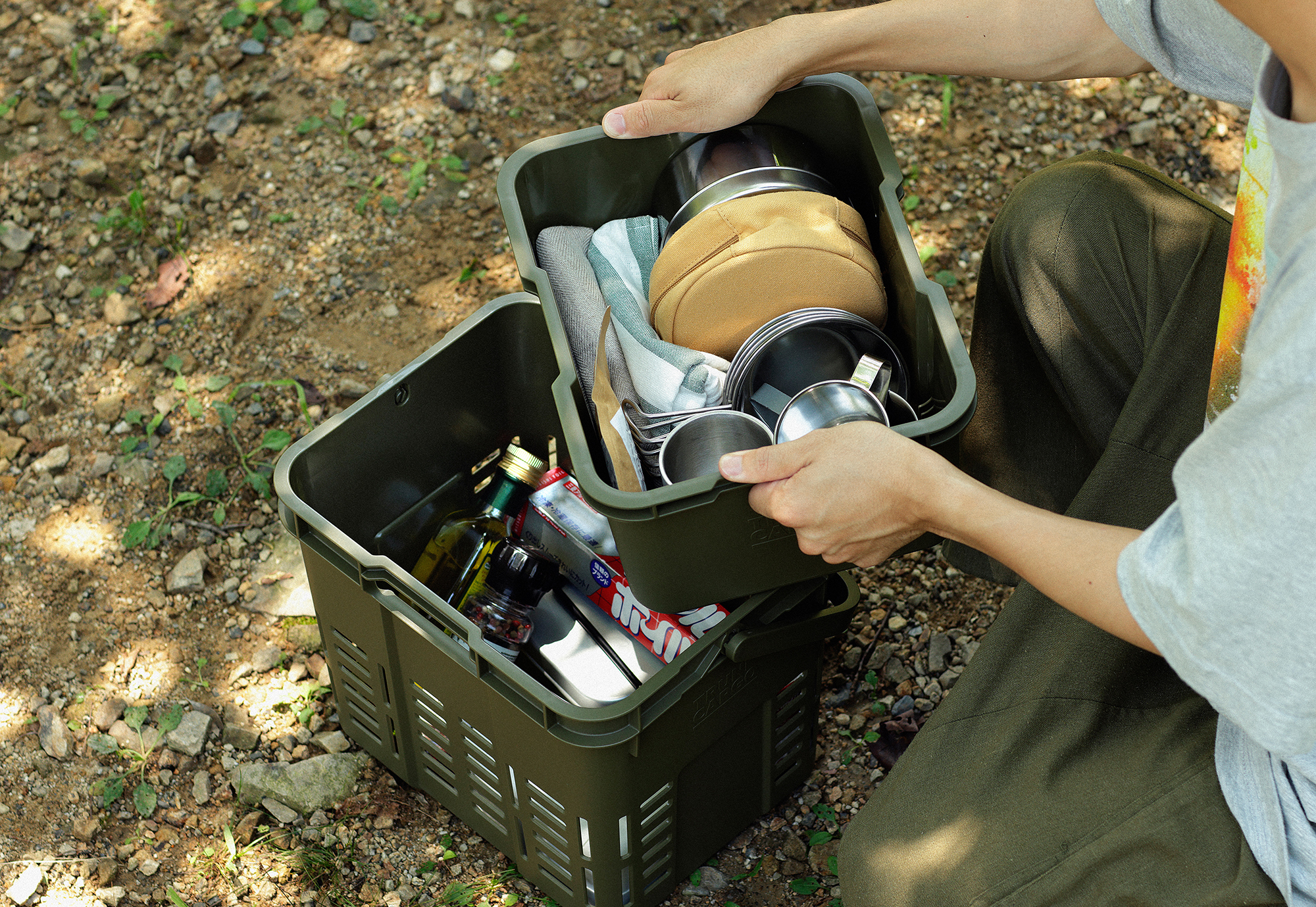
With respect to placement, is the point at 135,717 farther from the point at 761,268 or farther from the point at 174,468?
the point at 761,268

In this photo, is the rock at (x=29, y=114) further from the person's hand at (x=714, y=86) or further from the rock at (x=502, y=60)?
the person's hand at (x=714, y=86)

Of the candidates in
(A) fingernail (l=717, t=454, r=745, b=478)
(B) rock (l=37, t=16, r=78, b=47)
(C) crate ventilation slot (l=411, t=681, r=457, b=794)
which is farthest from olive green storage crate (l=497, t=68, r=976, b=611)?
(B) rock (l=37, t=16, r=78, b=47)

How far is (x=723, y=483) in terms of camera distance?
1253 millimetres

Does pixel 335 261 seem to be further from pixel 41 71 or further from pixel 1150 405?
pixel 1150 405

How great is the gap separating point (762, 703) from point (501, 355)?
0.63m

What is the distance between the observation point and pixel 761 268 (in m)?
1.51

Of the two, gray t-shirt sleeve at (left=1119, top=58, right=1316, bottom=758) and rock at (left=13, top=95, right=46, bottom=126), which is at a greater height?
gray t-shirt sleeve at (left=1119, top=58, right=1316, bottom=758)

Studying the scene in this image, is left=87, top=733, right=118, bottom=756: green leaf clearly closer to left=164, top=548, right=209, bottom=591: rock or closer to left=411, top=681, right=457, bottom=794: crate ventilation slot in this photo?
left=164, top=548, right=209, bottom=591: rock

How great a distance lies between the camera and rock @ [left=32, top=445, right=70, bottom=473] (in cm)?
215

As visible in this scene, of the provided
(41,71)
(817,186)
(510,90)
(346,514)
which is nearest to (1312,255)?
(817,186)

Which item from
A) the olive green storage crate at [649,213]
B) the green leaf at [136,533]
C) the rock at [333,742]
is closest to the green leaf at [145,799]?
the rock at [333,742]

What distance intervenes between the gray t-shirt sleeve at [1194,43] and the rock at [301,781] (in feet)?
4.93

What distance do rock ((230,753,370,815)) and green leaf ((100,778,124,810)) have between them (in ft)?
0.53

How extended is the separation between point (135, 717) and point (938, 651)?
4.24ft
